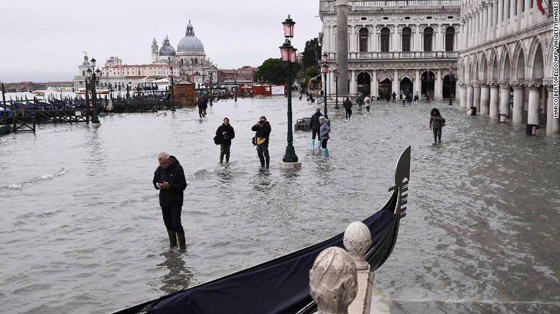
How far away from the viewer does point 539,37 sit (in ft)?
79.9

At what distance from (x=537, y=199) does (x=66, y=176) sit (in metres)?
11.4

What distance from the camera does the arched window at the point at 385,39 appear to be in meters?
67.7

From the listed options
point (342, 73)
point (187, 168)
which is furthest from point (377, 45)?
point (187, 168)

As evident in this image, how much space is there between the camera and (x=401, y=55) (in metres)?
67.4

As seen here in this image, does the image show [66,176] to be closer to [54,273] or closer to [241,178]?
[241,178]

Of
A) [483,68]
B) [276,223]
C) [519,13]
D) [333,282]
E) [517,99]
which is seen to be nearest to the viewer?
[333,282]

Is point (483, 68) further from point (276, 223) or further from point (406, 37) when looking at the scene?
point (406, 37)

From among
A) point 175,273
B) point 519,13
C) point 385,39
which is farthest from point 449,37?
point 175,273

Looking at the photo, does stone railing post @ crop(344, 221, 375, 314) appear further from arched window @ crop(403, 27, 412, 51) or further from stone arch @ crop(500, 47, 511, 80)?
arched window @ crop(403, 27, 412, 51)

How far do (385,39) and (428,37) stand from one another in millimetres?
4708

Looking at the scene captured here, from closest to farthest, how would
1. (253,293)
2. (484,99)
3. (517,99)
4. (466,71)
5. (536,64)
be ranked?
(253,293), (536,64), (517,99), (484,99), (466,71)

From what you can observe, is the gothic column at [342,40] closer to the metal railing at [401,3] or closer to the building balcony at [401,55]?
the building balcony at [401,55]

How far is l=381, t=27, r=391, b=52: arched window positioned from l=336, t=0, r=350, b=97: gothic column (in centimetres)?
1514

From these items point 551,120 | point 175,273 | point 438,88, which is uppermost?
point 438,88
